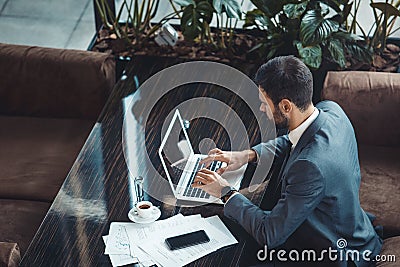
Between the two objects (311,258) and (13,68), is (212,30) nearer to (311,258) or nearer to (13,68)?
(13,68)

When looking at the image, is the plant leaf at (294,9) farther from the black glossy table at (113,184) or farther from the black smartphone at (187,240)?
the black smartphone at (187,240)

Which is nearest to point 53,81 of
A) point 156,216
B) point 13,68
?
point 13,68

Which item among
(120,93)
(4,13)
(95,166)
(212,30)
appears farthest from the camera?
(4,13)

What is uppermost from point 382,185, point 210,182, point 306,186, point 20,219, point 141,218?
point 306,186

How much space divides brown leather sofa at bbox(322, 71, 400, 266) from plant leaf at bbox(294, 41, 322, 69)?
84 mm

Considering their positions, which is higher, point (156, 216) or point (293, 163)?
point (293, 163)

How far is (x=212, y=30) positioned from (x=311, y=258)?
1.80m

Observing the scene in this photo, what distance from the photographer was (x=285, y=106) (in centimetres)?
269

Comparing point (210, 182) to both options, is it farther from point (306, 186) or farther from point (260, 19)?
point (260, 19)

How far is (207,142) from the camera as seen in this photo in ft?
10.2

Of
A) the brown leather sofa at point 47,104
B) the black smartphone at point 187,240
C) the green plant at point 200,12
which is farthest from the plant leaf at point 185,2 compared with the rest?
the black smartphone at point 187,240

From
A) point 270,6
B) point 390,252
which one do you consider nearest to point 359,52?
point 270,6

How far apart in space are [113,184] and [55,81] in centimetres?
92

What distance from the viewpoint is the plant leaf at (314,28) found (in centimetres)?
347
